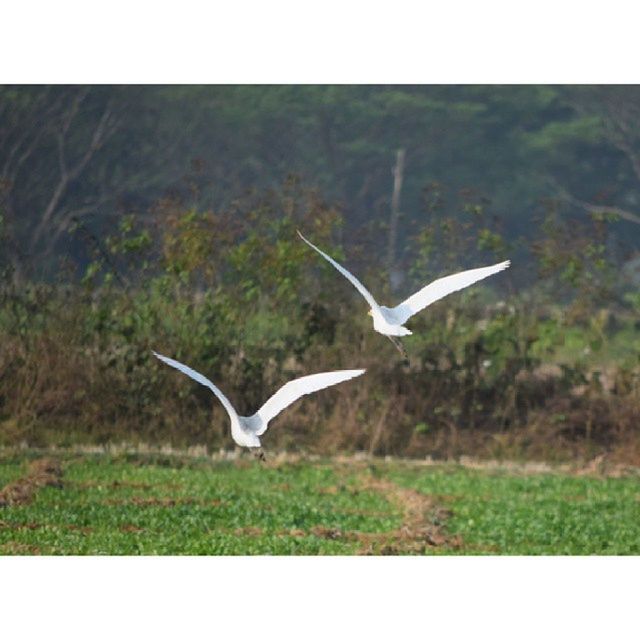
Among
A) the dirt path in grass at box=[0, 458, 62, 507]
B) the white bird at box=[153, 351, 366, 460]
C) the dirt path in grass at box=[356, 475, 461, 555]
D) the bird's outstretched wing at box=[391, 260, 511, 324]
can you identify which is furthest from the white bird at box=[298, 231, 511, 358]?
the dirt path in grass at box=[0, 458, 62, 507]

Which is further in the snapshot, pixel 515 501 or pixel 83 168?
pixel 83 168

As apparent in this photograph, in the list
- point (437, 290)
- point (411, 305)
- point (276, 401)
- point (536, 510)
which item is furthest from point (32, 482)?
point (437, 290)

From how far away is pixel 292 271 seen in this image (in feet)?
35.4

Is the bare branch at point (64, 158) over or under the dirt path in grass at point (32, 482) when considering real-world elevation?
over

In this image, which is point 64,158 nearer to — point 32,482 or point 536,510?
point 32,482

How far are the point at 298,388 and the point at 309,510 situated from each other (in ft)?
6.60

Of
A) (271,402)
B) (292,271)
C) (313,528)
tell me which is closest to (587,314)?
(292,271)

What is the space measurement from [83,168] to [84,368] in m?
1.29

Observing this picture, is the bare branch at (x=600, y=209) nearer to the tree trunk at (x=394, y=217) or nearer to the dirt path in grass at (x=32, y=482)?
the tree trunk at (x=394, y=217)

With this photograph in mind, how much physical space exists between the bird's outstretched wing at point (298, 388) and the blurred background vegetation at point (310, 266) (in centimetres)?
339

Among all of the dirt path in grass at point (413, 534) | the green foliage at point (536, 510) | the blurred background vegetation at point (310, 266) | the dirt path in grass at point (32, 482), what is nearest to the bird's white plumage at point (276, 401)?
the dirt path in grass at point (413, 534)

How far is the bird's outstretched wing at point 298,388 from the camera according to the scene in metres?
6.56

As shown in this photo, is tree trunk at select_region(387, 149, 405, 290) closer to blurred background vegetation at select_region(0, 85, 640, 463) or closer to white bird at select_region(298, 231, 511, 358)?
blurred background vegetation at select_region(0, 85, 640, 463)

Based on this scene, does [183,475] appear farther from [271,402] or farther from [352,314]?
[271,402]
